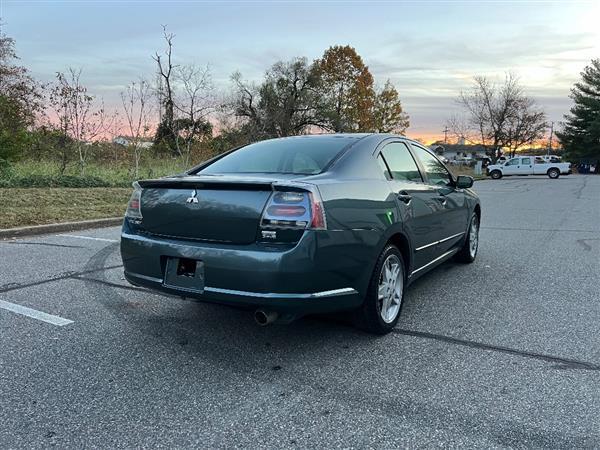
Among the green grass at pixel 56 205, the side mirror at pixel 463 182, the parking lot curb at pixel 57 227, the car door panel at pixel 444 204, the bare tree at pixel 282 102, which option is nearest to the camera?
the car door panel at pixel 444 204

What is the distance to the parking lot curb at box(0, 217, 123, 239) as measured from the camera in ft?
26.2

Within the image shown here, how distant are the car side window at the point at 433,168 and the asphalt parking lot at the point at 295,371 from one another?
112 cm

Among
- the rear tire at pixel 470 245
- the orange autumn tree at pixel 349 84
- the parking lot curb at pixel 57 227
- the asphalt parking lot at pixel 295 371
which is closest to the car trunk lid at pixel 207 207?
the asphalt parking lot at pixel 295 371

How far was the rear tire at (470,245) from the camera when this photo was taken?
629cm

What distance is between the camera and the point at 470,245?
6.41 m

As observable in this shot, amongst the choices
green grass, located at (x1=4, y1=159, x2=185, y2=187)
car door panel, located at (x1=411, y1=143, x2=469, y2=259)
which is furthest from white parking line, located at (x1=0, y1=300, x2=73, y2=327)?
green grass, located at (x1=4, y1=159, x2=185, y2=187)

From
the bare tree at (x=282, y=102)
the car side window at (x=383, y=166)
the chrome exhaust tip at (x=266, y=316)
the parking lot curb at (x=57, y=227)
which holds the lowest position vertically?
the parking lot curb at (x=57, y=227)

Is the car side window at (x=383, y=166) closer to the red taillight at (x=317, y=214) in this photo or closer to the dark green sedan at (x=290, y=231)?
the dark green sedan at (x=290, y=231)

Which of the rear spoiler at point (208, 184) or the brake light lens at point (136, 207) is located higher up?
the rear spoiler at point (208, 184)

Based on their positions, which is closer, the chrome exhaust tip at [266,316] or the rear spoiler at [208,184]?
the chrome exhaust tip at [266,316]

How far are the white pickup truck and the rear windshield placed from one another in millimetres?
39194

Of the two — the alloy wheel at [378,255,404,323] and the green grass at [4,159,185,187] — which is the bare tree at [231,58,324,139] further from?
the alloy wheel at [378,255,404,323]

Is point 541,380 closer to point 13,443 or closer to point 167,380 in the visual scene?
point 167,380

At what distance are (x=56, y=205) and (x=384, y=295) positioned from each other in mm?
8705
